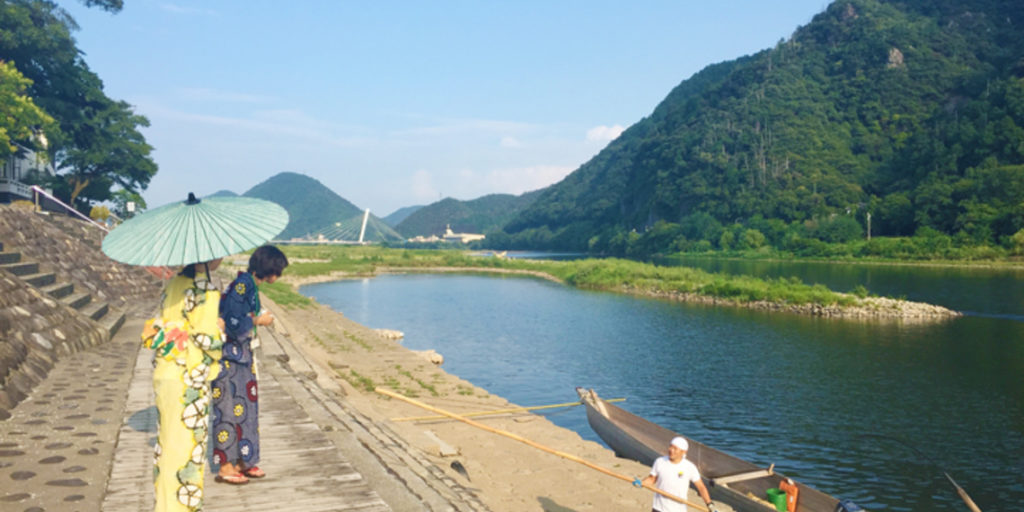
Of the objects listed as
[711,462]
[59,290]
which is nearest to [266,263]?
[711,462]

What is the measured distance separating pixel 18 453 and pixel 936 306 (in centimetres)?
4172

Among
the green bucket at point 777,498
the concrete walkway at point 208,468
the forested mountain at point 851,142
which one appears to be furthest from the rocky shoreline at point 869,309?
the forested mountain at point 851,142

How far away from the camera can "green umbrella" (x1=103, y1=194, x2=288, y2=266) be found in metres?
4.84

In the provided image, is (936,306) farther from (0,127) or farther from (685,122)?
(685,122)

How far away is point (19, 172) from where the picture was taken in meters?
40.9

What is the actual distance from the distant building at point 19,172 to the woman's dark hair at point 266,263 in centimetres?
3582

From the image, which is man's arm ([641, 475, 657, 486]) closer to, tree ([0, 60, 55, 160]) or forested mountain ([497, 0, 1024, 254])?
tree ([0, 60, 55, 160])

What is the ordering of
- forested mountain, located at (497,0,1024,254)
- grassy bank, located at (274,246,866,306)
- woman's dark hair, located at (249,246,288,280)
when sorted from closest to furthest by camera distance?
1. woman's dark hair, located at (249,246,288,280)
2. grassy bank, located at (274,246,866,306)
3. forested mountain, located at (497,0,1024,254)

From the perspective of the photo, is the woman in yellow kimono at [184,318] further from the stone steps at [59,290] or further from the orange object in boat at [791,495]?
the stone steps at [59,290]

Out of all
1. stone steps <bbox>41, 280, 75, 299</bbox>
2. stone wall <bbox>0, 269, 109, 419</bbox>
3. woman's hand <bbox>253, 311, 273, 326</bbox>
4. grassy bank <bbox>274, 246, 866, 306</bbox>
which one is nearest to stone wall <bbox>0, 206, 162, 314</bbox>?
stone steps <bbox>41, 280, 75, 299</bbox>

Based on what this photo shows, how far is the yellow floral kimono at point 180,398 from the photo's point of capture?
4668 millimetres

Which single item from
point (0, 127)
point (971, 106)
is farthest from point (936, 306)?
point (971, 106)

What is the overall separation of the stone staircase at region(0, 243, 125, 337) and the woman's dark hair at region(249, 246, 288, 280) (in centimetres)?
1041

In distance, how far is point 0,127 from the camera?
97.1 feet
